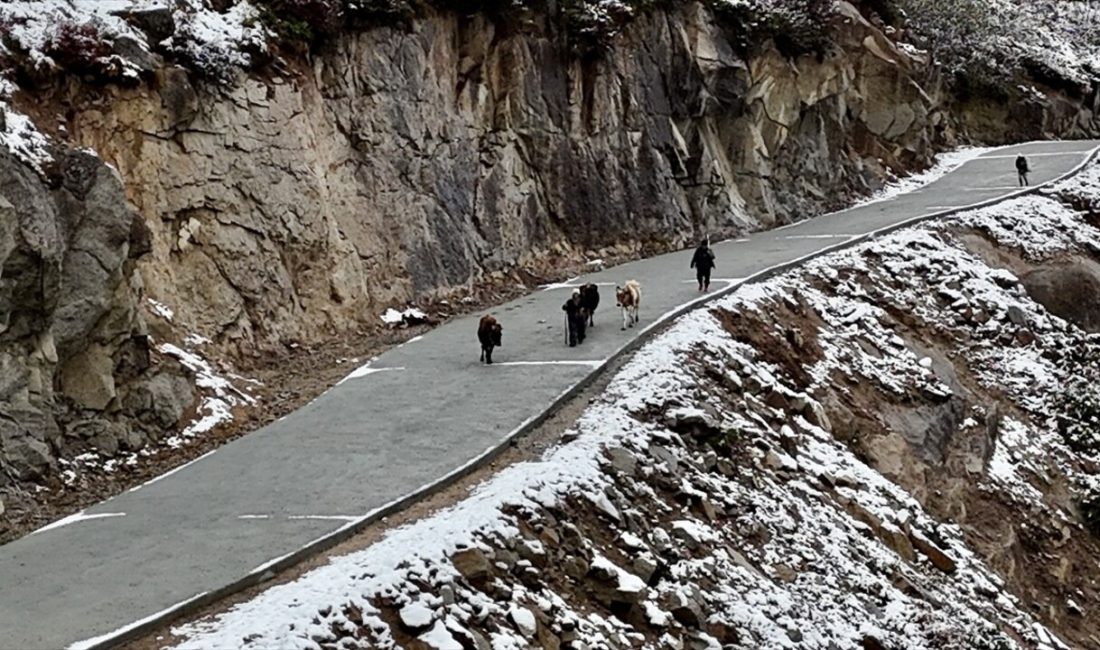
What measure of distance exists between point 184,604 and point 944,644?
8723 millimetres

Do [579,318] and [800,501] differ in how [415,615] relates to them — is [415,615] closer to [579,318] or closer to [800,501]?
[800,501]

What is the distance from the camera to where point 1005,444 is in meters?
20.5

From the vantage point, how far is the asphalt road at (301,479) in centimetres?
1003

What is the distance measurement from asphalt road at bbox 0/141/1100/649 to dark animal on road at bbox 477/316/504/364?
0.71 feet

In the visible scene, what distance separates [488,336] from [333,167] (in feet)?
17.2

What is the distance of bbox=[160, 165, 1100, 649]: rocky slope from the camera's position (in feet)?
34.8

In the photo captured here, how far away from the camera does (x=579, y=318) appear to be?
1814cm

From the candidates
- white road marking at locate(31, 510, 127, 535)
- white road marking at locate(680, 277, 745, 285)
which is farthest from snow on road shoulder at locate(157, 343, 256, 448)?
white road marking at locate(680, 277, 745, 285)

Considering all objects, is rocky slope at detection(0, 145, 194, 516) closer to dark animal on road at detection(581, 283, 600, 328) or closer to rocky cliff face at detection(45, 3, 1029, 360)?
rocky cliff face at detection(45, 3, 1029, 360)

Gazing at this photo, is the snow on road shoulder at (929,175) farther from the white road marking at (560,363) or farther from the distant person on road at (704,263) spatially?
the white road marking at (560,363)

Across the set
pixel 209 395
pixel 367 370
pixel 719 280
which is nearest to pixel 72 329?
pixel 209 395

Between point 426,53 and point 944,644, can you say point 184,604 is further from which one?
point 426,53

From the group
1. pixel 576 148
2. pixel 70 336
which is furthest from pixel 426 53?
pixel 70 336

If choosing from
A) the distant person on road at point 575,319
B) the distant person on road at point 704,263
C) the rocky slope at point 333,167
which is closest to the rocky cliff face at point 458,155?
the rocky slope at point 333,167
